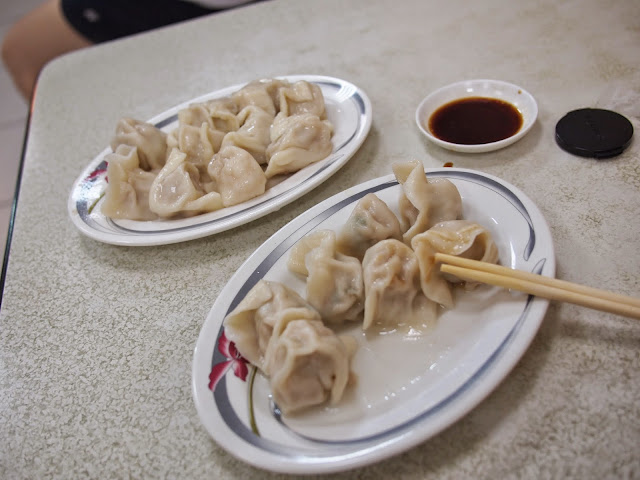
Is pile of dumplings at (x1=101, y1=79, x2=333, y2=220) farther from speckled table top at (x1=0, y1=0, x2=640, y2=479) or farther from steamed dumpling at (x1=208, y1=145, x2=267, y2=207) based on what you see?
speckled table top at (x1=0, y1=0, x2=640, y2=479)

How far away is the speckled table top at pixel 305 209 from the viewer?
3.77ft

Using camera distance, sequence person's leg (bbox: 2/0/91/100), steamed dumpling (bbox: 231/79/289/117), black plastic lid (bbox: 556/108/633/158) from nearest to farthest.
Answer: black plastic lid (bbox: 556/108/633/158), steamed dumpling (bbox: 231/79/289/117), person's leg (bbox: 2/0/91/100)

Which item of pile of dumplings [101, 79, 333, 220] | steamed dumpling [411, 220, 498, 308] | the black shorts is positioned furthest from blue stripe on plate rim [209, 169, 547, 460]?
the black shorts

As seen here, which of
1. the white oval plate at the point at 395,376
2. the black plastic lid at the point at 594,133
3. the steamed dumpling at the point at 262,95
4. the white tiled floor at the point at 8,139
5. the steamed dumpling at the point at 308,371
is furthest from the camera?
the white tiled floor at the point at 8,139

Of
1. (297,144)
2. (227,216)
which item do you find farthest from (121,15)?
(227,216)

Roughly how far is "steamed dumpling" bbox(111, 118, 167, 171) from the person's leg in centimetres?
206

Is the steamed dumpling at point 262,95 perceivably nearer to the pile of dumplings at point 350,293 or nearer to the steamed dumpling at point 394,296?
the pile of dumplings at point 350,293

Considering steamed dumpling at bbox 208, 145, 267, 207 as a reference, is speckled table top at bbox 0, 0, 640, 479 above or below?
below

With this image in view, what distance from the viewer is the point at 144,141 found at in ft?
7.06

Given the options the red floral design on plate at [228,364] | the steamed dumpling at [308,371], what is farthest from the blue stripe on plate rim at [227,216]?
the steamed dumpling at [308,371]

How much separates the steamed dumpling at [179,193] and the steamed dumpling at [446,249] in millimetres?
874

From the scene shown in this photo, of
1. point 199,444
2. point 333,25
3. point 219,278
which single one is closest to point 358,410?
point 199,444

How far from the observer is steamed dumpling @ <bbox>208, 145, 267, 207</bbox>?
1.87 metres

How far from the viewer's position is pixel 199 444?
1277 millimetres
